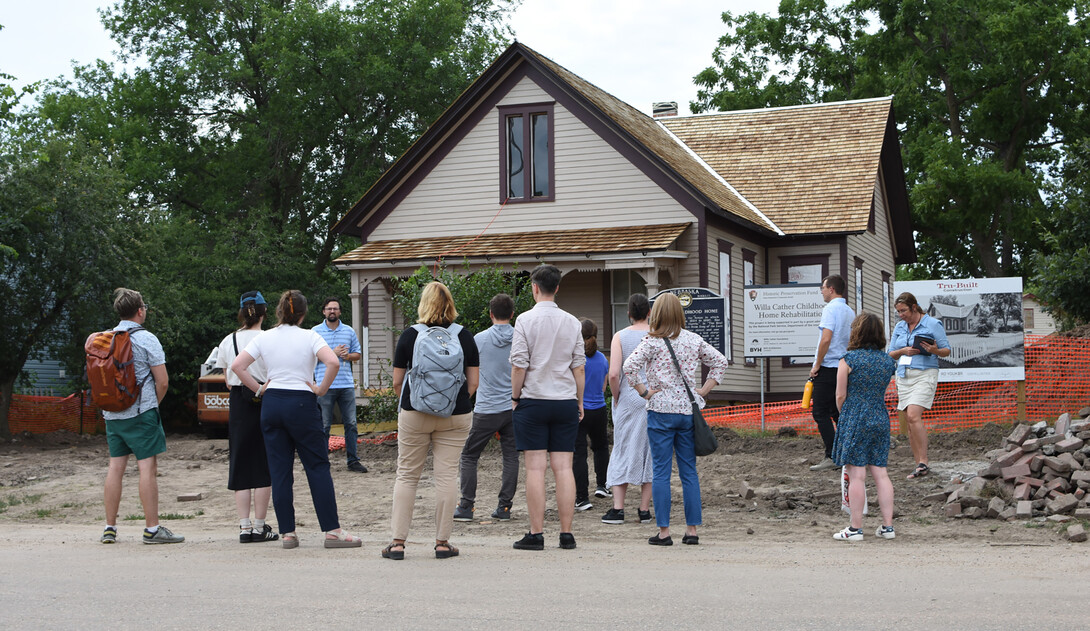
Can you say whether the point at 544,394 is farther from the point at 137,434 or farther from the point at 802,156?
the point at 802,156

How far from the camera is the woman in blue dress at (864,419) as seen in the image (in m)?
8.89

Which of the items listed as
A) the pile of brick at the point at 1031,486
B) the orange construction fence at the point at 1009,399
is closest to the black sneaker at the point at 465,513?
the pile of brick at the point at 1031,486

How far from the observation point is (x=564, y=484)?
8.41m

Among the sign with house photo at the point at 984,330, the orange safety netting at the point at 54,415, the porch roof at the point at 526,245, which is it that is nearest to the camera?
the sign with house photo at the point at 984,330

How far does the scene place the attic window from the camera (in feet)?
75.4

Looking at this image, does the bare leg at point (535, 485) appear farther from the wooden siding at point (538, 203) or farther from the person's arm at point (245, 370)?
the wooden siding at point (538, 203)

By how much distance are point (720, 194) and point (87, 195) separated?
1148 cm

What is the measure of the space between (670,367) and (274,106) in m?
29.5

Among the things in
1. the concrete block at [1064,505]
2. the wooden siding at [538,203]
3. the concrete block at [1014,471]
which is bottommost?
the concrete block at [1064,505]

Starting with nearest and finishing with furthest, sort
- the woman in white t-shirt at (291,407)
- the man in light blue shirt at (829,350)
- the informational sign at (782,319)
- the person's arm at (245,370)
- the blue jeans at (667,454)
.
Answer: the woman in white t-shirt at (291,407), the person's arm at (245,370), the blue jeans at (667,454), the man in light blue shirt at (829,350), the informational sign at (782,319)

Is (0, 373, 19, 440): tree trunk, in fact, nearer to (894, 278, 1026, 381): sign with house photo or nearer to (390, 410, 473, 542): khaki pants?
(390, 410, 473, 542): khaki pants

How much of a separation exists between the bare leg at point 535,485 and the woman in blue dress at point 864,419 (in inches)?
85.8

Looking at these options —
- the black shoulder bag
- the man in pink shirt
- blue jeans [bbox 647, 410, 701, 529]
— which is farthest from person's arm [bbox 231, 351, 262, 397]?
the black shoulder bag

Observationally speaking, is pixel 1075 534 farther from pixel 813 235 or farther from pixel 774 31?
pixel 774 31
